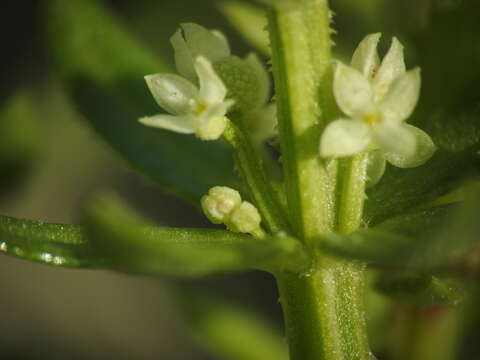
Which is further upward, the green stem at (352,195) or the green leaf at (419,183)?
the green leaf at (419,183)

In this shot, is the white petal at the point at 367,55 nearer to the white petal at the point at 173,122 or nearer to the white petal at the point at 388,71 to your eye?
the white petal at the point at 388,71

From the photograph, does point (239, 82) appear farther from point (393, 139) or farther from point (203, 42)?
point (393, 139)

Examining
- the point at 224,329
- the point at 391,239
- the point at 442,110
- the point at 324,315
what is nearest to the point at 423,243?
the point at 391,239

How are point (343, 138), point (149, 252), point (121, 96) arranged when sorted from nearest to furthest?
point (149, 252) < point (343, 138) < point (121, 96)

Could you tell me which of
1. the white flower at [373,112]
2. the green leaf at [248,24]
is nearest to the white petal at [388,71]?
the white flower at [373,112]

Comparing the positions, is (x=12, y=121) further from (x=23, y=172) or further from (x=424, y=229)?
(x=424, y=229)

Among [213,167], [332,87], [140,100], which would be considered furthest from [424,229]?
[140,100]
